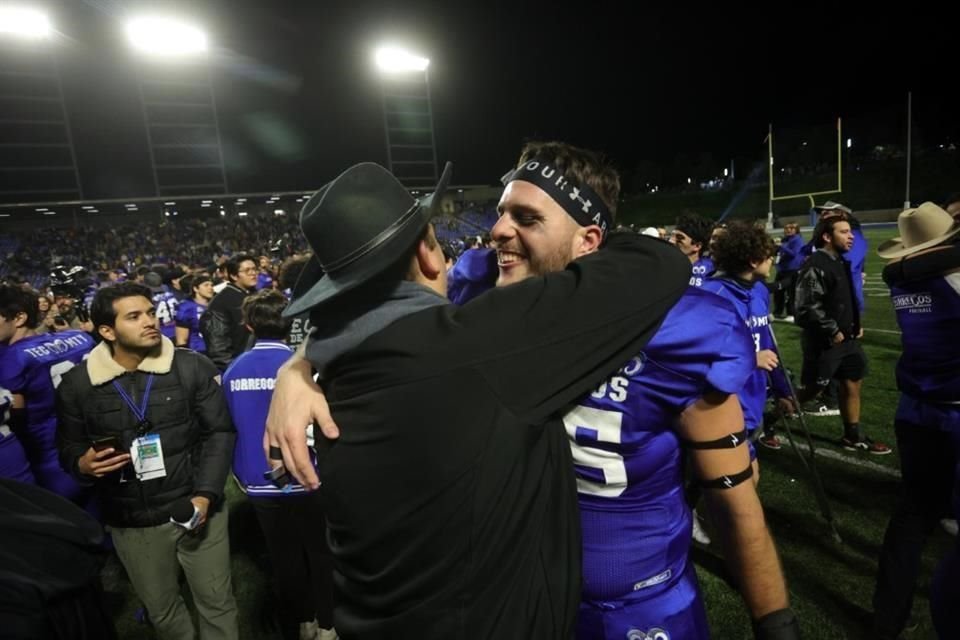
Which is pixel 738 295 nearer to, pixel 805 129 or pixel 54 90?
pixel 54 90

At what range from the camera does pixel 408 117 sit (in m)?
41.0

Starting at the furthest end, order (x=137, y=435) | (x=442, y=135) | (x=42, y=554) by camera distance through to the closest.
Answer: (x=442, y=135), (x=137, y=435), (x=42, y=554)

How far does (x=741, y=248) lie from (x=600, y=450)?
284cm

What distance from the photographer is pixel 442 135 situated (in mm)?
42625

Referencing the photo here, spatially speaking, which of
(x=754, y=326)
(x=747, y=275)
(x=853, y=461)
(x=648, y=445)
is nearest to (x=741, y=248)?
(x=747, y=275)

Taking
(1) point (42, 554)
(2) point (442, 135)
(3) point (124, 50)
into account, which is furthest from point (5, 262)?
(1) point (42, 554)

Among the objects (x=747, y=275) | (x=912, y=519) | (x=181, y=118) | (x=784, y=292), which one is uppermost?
(x=181, y=118)

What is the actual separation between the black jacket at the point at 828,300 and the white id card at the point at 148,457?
581cm

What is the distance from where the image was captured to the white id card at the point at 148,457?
2906 millimetres

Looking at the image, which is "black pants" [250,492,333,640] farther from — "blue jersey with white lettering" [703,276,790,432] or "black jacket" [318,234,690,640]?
"blue jersey with white lettering" [703,276,790,432]

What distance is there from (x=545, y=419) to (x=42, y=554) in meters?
1.39

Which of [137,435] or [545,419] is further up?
[545,419]

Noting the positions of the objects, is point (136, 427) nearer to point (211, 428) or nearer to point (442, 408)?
point (211, 428)

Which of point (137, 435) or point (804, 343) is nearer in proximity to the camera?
point (137, 435)
